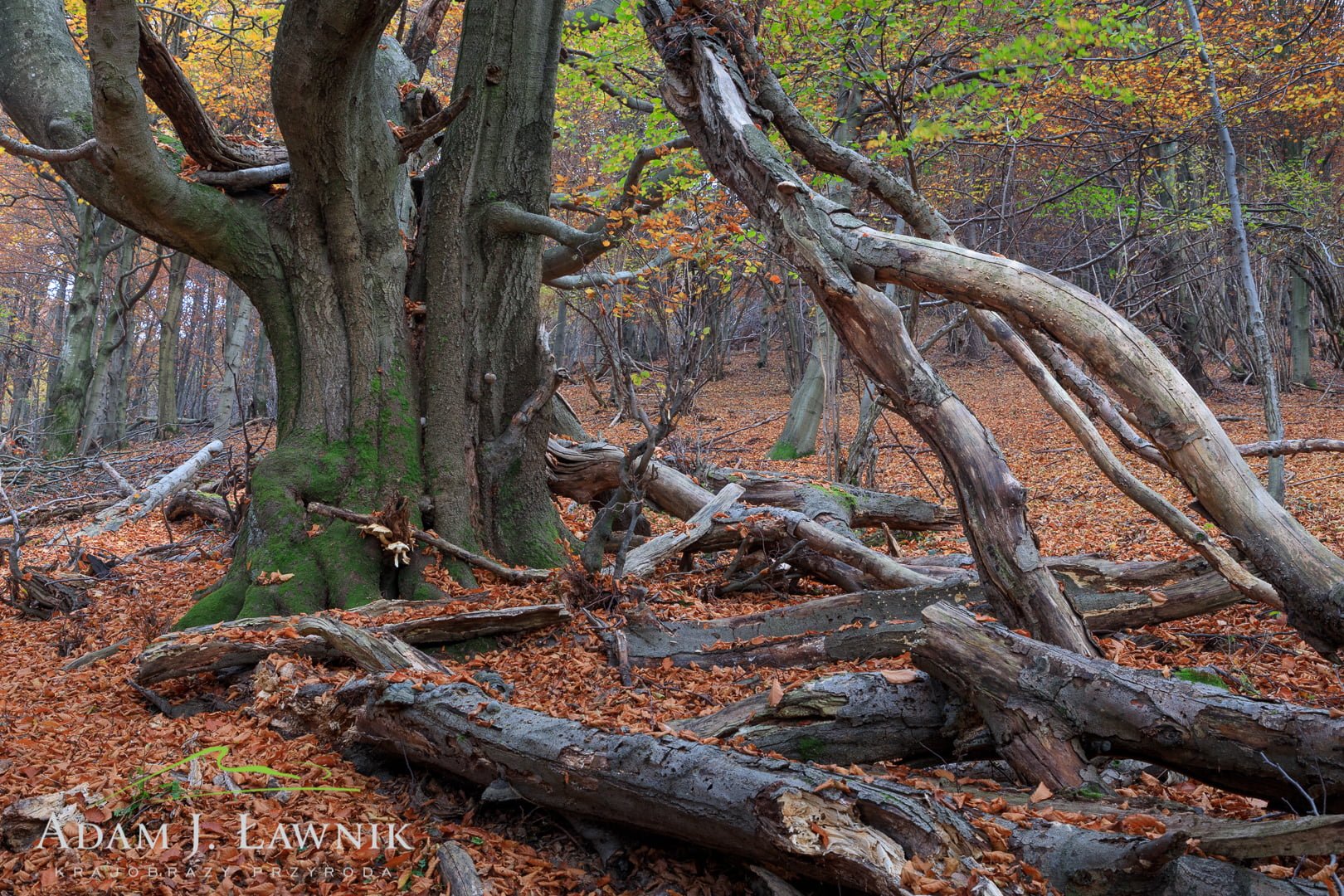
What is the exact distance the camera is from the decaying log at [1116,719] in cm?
247

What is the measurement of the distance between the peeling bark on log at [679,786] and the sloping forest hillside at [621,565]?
1 centimetres

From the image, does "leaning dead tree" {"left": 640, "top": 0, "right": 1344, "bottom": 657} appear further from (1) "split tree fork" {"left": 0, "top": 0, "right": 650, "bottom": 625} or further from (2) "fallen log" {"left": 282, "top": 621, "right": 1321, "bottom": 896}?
(1) "split tree fork" {"left": 0, "top": 0, "right": 650, "bottom": 625}

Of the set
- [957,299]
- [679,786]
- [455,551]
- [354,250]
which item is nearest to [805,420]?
[455,551]

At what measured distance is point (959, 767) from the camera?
10.6ft

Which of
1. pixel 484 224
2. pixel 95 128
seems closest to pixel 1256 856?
pixel 484 224

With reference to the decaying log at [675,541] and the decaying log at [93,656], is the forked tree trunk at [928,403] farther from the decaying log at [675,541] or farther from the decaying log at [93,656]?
the decaying log at [93,656]

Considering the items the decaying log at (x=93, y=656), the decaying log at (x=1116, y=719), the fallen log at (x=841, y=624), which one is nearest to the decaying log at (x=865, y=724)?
the decaying log at (x=1116, y=719)

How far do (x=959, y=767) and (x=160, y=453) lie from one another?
14.5m

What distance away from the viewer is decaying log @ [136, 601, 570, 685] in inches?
165

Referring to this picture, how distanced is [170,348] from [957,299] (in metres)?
19.4

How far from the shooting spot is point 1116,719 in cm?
280

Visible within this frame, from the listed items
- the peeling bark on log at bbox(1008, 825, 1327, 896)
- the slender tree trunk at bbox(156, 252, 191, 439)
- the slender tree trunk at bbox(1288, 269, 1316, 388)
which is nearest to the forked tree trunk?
A: the peeling bark on log at bbox(1008, 825, 1327, 896)

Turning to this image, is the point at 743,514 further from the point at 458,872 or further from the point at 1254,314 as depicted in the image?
the point at 1254,314

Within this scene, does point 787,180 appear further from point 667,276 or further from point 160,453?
point 160,453
